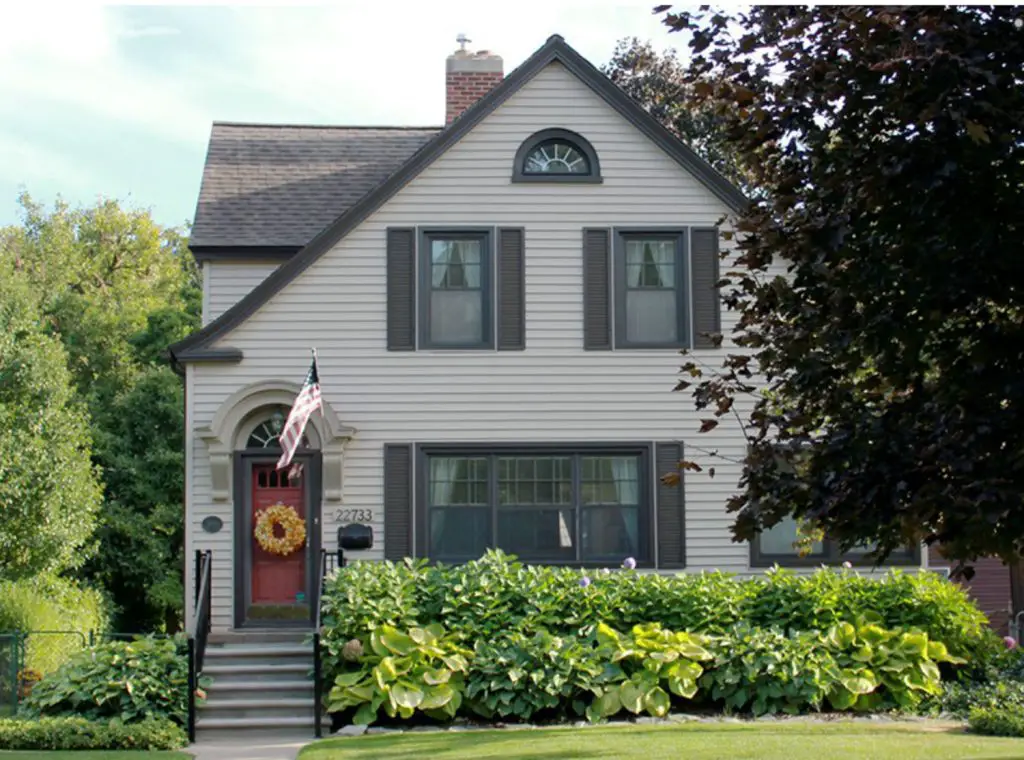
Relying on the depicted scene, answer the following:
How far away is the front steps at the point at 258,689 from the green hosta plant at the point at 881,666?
547 cm

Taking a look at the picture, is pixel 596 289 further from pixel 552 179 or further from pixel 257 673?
pixel 257 673

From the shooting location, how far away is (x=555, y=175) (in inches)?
700

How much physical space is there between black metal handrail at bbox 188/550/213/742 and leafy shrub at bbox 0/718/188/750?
1.76 ft

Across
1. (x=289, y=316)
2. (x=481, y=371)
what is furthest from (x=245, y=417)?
(x=481, y=371)

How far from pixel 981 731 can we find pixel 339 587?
6.75 metres

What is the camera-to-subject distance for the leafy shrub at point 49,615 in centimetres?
1828

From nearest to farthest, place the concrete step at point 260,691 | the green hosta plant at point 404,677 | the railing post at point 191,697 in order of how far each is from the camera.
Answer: the railing post at point 191,697, the green hosta plant at point 404,677, the concrete step at point 260,691

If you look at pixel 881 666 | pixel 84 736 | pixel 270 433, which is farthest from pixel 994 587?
pixel 84 736

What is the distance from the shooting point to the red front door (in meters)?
17.1

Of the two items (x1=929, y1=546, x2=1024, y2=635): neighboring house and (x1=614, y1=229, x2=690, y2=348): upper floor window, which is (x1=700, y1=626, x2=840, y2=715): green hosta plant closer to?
(x1=614, y1=229, x2=690, y2=348): upper floor window

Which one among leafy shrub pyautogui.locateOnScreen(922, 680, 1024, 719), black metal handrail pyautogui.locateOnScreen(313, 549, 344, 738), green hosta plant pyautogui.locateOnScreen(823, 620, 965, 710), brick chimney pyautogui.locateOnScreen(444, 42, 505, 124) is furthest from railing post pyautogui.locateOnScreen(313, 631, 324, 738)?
brick chimney pyautogui.locateOnScreen(444, 42, 505, 124)

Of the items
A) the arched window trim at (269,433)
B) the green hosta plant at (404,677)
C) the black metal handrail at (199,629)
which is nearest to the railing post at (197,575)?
the black metal handrail at (199,629)

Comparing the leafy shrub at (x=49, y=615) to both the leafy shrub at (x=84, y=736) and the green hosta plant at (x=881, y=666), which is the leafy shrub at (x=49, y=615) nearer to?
the leafy shrub at (x=84, y=736)

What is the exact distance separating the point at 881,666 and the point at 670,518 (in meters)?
3.47
